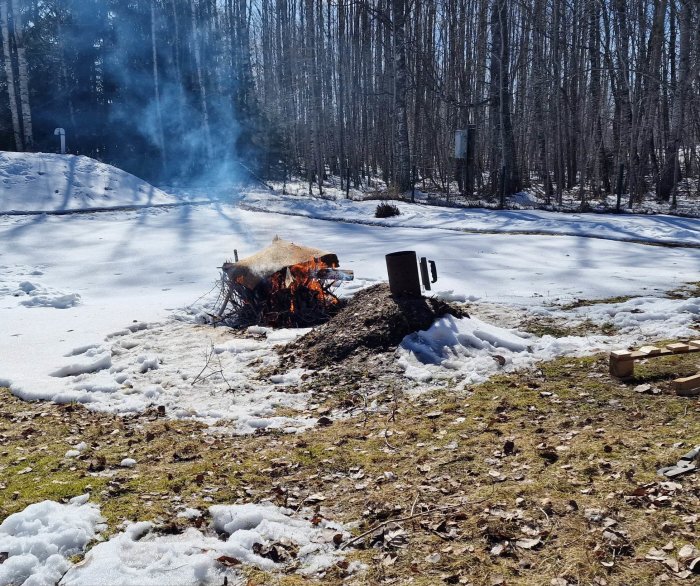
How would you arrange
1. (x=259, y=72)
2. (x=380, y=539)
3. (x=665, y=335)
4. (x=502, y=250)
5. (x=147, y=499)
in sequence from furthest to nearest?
(x=259, y=72), (x=502, y=250), (x=665, y=335), (x=147, y=499), (x=380, y=539)

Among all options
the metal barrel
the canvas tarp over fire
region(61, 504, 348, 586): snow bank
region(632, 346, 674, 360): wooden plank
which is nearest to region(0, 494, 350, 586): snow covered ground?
region(61, 504, 348, 586): snow bank

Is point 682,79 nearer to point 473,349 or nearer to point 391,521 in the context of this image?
point 473,349

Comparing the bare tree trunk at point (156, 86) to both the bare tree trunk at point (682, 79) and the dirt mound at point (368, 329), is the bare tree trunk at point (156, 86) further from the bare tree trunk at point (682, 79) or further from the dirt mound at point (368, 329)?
the dirt mound at point (368, 329)

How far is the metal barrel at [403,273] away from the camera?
19.9ft

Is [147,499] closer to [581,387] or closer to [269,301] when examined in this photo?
[581,387]

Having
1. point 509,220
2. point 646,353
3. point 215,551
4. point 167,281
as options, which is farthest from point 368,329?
point 509,220

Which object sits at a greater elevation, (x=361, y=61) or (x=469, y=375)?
(x=361, y=61)

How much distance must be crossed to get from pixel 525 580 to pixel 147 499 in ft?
6.75

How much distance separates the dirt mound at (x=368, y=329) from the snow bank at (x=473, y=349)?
0.13 m

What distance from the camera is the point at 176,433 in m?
4.61

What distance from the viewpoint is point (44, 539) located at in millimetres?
2914

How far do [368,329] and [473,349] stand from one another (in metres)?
1.01

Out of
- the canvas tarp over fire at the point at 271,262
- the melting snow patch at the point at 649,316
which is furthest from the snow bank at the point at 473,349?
the canvas tarp over fire at the point at 271,262

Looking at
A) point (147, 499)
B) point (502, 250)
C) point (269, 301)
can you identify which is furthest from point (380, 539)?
point (502, 250)
